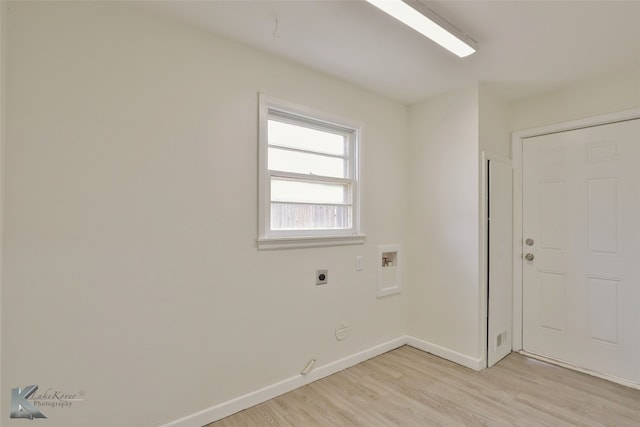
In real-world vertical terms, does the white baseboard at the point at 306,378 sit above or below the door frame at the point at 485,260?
below

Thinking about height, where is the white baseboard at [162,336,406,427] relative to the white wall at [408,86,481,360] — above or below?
below

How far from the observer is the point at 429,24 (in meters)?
1.80

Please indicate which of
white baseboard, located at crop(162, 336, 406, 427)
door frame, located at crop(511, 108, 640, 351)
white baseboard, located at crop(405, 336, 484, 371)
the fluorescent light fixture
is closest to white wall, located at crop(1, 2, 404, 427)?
white baseboard, located at crop(162, 336, 406, 427)

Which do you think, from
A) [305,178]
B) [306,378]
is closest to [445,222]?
[305,178]

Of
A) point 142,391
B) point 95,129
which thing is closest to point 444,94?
point 95,129

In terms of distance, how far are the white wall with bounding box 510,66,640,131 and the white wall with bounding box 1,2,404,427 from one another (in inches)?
83.4

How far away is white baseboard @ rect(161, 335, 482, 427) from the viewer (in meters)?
1.95

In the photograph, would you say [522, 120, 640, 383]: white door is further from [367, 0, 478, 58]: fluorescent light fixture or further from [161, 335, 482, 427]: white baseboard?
[367, 0, 478, 58]: fluorescent light fixture

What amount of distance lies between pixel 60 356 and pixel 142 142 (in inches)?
47.3

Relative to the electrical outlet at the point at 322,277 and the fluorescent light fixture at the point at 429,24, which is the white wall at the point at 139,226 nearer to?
the electrical outlet at the point at 322,277

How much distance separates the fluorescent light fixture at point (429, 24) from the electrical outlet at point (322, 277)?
1849 millimetres

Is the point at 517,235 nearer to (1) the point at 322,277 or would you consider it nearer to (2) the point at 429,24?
(1) the point at 322,277

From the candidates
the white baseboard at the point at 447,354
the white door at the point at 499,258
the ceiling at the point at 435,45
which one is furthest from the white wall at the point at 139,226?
the white door at the point at 499,258

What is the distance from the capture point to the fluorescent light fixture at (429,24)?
1.62 metres
